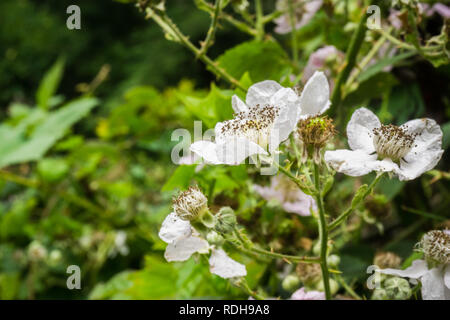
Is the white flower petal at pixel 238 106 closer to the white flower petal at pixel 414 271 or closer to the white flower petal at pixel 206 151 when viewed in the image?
the white flower petal at pixel 206 151

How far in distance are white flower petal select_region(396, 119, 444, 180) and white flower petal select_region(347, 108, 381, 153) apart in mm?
24

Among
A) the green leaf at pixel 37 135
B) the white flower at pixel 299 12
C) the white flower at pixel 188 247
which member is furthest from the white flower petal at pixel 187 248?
the green leaf at pixel 37 135

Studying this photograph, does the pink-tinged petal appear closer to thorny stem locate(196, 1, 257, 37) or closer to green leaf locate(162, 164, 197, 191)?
green leaf locate(162, 164, 197, 191)

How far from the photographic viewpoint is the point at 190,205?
0.31m

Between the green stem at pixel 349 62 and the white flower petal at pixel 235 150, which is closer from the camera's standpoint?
the white flower petal at pixel 235 150

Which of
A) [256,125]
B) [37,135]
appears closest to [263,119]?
[256,125]

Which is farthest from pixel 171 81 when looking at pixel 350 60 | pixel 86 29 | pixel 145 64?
pixel 350 60

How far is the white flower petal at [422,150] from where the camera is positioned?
0.29 m

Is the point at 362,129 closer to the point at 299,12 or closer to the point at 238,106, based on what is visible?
the point at 238,106

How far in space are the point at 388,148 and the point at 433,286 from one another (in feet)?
0.32

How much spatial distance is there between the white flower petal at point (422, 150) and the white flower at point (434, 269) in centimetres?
5

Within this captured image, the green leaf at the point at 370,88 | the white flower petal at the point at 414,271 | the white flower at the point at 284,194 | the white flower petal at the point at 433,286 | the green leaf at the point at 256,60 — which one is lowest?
the white flower petal at the point at 433,286

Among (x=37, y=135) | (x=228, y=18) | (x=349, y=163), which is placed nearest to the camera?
(x=349, y=163)

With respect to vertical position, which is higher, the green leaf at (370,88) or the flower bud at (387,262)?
the green leaf at (370,88)
